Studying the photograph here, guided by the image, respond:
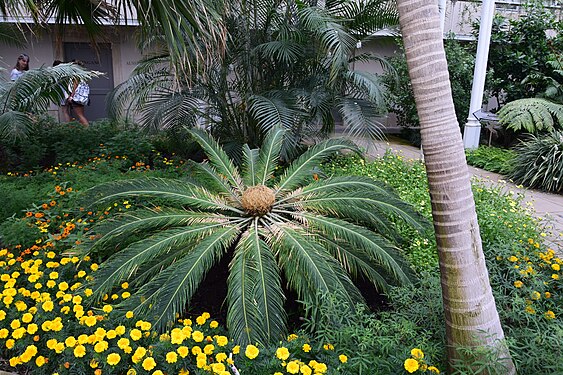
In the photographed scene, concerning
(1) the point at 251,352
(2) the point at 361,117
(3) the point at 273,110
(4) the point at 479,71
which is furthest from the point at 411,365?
(4) the point at 479,71

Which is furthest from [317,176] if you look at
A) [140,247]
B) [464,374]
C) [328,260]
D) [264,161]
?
[464,374]

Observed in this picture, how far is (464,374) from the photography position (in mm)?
1981

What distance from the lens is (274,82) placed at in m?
6.96

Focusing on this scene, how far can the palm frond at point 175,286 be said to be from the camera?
271 centimetres

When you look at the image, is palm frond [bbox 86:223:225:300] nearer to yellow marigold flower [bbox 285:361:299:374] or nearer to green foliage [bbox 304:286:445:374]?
green foliage [bbox 304:286:445:374]

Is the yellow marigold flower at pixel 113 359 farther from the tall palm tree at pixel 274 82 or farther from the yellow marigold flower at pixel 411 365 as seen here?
the tall palm tree at pixel 274 82

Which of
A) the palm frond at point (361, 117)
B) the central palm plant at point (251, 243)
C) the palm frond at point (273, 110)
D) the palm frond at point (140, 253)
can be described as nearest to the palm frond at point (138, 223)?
the central palm plant at point (251, 243)

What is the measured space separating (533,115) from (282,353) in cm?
833

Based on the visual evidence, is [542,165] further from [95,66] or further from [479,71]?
[95,66]

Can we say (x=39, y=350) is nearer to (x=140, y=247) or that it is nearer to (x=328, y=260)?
(x=140, y=247)

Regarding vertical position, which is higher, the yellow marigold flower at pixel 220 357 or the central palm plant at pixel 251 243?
the central palm plant at pixel 251 243

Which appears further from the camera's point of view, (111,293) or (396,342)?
(111,293)

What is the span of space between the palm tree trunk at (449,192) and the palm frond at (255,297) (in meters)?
0.99

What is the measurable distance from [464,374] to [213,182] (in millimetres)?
2561
